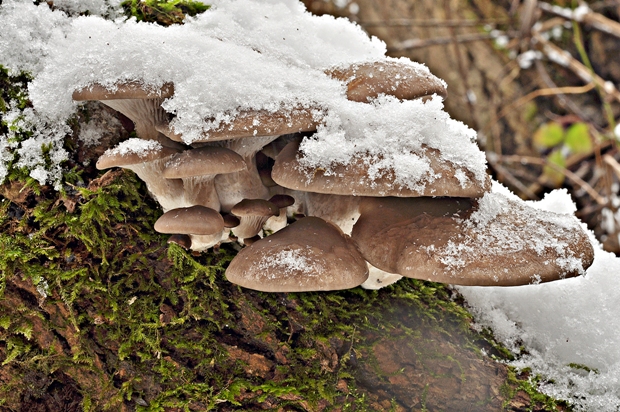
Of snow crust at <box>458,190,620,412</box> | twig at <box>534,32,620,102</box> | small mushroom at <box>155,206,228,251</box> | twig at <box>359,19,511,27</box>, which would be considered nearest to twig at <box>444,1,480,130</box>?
twig at <box>359,19,511,27</box>

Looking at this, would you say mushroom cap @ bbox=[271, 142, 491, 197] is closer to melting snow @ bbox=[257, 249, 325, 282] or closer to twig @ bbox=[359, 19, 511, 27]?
melting snow @ bbox=[257, 249, 325, 282]

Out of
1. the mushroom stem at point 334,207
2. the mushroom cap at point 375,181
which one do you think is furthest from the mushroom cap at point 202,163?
the mushroom stem at point 334,207

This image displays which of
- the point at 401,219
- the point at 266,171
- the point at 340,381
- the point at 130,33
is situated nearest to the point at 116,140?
the point at 130,33

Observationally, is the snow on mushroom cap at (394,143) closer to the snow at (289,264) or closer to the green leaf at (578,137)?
the snow at (289,264)

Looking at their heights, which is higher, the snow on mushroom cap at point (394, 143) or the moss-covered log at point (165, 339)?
the snow on mushroom cap at point (394, 143)

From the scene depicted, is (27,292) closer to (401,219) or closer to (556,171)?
(401,219)

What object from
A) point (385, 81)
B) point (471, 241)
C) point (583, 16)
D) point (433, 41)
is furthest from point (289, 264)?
point (433, 41)
